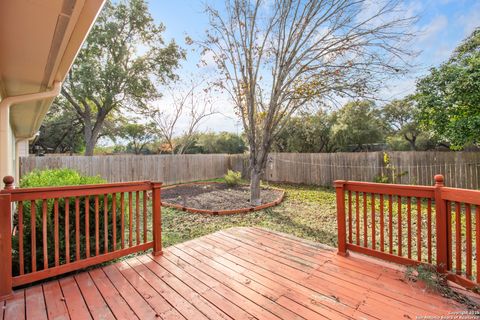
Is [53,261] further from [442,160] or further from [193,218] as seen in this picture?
[442,160]

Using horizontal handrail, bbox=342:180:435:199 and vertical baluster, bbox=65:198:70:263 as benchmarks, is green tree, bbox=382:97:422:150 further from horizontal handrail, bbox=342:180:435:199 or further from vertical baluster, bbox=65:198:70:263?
vertical baluster, bbox=65:198:70:263

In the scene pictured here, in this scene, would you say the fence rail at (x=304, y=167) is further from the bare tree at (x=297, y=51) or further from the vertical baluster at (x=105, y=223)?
the vertical baluster at (x=105, y=223)

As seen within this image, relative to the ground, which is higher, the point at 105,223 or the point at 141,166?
the point at 141,166

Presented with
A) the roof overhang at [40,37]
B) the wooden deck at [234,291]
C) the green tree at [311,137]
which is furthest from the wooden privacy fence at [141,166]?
the wooden deck at [234,291]

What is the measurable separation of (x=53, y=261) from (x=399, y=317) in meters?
3.43

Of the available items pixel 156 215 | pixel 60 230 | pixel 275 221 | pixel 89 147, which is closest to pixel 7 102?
pixel 60 230

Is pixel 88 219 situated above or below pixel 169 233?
above

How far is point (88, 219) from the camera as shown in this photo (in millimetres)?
2537

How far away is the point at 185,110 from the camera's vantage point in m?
14.2

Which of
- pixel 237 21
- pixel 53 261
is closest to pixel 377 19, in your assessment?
pixel 237 21

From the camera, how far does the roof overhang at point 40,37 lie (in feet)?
4.39

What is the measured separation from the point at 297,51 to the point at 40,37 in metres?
5.63

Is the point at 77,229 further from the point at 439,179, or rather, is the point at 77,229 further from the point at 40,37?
the point at 439,179

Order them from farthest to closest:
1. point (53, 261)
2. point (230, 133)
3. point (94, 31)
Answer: point (230, 133), point (94, 31), point (53, 261)
